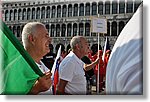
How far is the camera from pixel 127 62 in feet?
8.80

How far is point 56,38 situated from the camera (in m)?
2.83

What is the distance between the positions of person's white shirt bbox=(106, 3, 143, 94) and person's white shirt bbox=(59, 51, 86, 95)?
21cm

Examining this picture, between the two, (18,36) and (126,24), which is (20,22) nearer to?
(18,36)

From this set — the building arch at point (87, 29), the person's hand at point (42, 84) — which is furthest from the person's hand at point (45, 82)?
the building arch at point (87, 29)

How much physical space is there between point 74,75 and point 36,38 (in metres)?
0.44

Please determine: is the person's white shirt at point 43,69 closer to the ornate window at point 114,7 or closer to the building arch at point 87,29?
the building arch at point 87,29

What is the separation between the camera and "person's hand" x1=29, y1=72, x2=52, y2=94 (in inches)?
107

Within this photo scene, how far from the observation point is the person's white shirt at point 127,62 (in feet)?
8.79

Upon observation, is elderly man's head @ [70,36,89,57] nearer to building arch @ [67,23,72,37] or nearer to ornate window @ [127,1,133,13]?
building arch @ [67,23,72,37]

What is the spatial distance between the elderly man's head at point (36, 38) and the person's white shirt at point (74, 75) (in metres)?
0.21

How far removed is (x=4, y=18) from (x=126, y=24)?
108cm

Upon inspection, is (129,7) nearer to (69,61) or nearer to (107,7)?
(107,7)

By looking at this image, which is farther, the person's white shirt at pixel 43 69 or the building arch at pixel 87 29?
the building arch at pixel 87 29

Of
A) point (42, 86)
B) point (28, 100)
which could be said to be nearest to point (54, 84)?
point (42, 86)
